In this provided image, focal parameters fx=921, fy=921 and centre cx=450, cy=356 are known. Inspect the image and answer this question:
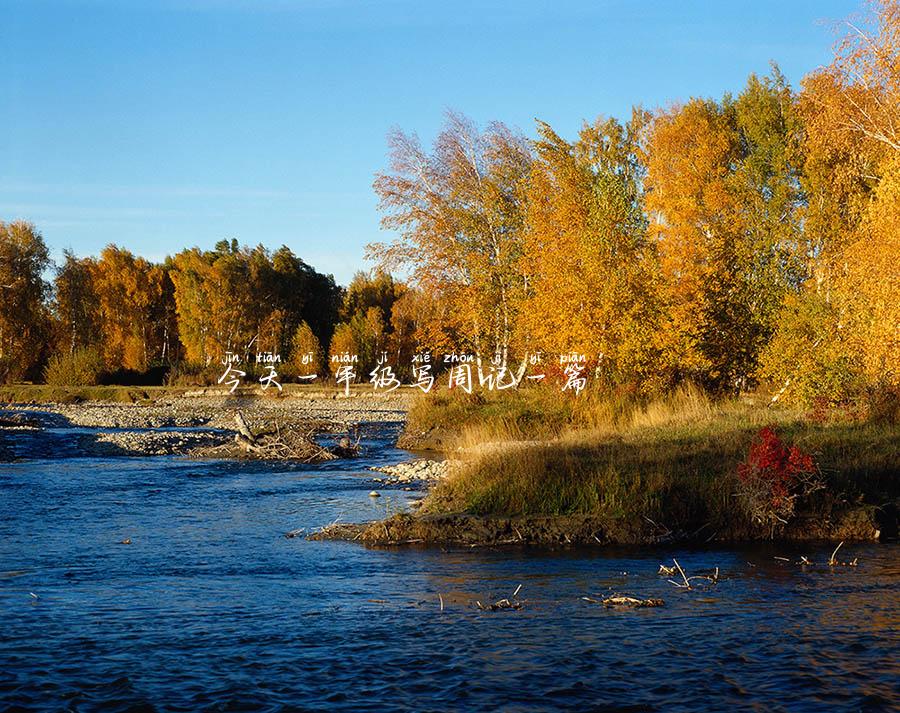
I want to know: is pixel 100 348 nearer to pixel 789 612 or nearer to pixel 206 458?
pixel 206 458

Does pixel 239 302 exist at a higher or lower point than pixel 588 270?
higher

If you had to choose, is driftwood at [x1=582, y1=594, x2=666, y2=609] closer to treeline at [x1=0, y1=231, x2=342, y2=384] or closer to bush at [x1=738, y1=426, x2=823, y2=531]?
bush at [x1=738, y1=426, x2=823, y2=531]

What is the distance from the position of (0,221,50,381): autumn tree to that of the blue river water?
58.7 metres

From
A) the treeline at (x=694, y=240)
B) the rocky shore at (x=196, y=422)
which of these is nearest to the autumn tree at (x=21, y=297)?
the rocky shore at (x=196, y=422)

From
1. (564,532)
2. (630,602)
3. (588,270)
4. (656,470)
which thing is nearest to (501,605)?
(630,602)

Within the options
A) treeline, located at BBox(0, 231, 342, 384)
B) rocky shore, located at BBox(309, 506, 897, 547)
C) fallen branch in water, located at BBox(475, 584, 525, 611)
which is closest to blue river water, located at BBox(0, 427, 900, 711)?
fallen branch in water, located at BBox(475, 584, 525, 611)

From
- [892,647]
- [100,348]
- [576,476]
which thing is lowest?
[892,647]

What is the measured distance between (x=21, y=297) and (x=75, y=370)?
11309mm

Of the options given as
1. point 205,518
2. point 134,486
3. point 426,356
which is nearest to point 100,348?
point 426,356

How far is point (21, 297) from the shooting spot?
7056 centimetres

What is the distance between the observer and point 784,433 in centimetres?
2106

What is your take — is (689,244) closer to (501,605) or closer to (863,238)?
(863,238)

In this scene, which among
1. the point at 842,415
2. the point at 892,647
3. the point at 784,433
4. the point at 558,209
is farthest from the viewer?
the point at 558,209

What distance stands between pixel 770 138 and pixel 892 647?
3751 cm
